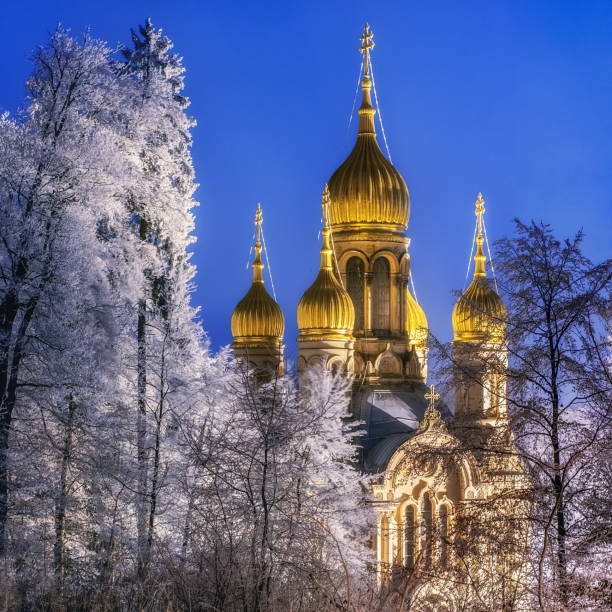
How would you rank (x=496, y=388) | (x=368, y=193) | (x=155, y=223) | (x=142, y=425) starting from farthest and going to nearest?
(x=368, y=193), (x=155, y=223), (x=142, y=425), (x=496, y=388)

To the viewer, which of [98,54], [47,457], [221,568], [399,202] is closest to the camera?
[221,568]

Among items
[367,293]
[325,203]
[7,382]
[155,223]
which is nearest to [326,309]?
[367,293]

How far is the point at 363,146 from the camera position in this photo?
43.2 metres

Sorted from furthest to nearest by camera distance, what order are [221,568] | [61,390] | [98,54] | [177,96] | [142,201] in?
[177,96] → [142,201] → [98,54] → [61,390] → [221,568]

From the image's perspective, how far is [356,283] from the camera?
41656mm

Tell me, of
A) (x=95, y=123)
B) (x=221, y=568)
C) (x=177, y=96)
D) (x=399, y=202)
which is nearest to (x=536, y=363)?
(x=221, y=568)

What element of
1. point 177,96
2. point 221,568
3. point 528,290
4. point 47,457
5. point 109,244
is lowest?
point 221,568

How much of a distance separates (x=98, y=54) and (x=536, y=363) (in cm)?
803

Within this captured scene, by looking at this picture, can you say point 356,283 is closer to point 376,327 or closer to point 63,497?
point 376,327

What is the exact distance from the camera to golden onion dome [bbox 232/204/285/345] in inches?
1713

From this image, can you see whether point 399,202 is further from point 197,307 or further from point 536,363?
point 536,363

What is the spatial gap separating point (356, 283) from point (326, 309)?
9.85 ft

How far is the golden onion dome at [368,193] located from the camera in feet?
137

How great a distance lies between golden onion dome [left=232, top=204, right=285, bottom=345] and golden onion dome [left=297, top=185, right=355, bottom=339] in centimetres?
407
